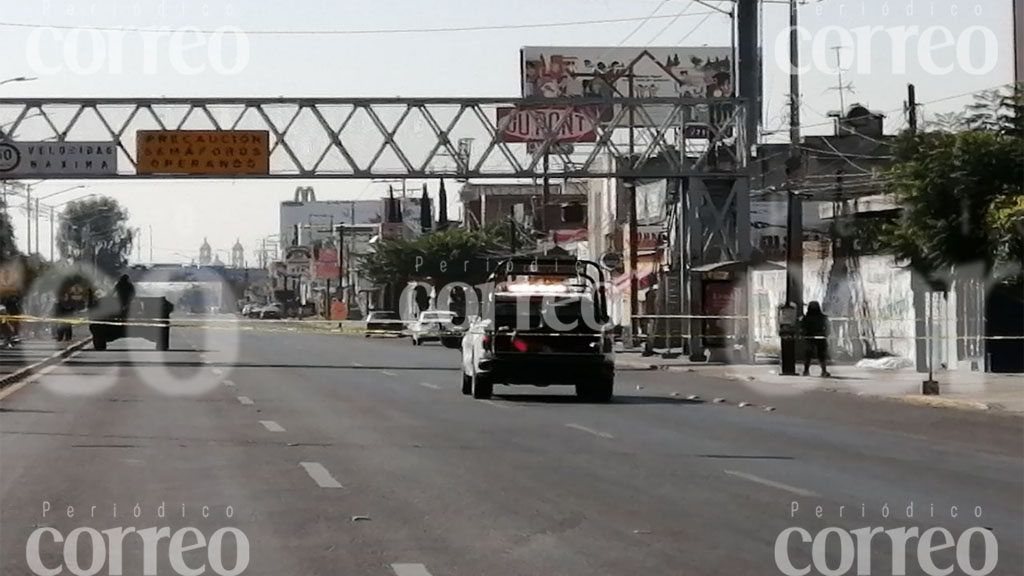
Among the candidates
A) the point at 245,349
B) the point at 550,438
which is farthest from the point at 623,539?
the point at 245,349

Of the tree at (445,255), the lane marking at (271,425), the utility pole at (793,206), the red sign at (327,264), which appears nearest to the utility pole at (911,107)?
the utility pole at (793,206)

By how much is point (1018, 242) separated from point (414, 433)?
14.8m

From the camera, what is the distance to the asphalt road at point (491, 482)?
11750 mm

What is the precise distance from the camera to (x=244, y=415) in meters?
26.1

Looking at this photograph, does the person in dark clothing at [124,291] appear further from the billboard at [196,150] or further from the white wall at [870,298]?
the white wall at [870,298]

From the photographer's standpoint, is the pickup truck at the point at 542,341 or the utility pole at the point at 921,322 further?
the utility pole at the point at 921,322

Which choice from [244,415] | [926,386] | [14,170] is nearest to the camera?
[244,415]

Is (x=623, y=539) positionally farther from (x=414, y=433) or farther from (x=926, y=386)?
(x=926, y=386)

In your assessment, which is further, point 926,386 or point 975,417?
point 926,386

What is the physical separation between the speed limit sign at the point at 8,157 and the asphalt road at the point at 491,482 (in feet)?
62.6

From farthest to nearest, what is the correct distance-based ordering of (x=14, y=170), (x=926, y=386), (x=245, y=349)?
(x=245, y=349) < (x=14, y=170) < (x=926, y=386)

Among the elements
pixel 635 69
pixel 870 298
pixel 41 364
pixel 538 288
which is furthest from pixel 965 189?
pixel 635 69

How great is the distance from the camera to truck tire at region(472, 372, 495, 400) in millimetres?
30433

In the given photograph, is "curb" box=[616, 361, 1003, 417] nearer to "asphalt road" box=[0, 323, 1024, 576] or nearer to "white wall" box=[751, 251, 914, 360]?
"asphalt road" box=[0, 323, 1024, 576]
